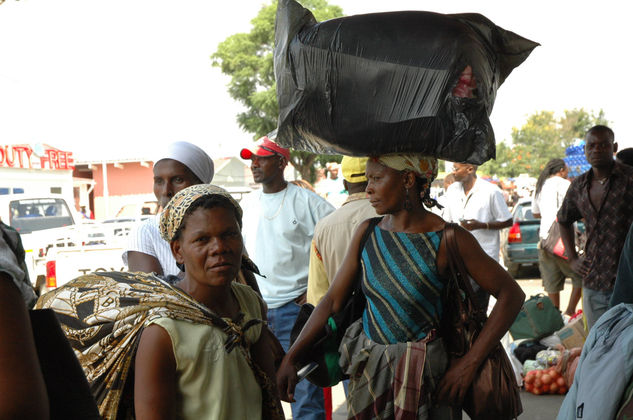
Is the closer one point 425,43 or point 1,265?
point 1,265

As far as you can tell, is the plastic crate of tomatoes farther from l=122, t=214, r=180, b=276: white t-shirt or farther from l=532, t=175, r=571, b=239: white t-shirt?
l=122, t=214, r=180, b=276: white t-shirt

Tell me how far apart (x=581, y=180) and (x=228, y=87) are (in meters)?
25.5

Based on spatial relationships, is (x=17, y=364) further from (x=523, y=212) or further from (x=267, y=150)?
(x=523, y=212)

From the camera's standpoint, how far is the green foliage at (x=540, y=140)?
79625 mm

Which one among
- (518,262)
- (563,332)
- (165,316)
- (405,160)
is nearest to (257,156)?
(405,160)

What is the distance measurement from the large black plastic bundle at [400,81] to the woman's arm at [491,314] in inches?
15.2

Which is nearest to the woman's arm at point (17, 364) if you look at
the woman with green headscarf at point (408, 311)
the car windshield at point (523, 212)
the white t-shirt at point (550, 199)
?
the woman with green headscarf at point (408, 311)

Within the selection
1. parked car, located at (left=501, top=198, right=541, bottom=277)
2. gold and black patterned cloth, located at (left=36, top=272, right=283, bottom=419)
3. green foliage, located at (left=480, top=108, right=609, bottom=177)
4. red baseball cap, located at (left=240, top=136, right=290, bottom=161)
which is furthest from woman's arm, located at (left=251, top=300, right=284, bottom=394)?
green foliage, located at (left=480, top=108, right=609, bottom=177)

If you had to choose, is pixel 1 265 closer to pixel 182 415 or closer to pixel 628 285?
pixel 182 415

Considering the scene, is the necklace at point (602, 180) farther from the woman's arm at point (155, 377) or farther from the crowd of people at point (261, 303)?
the woman's arm at point (155, 377)

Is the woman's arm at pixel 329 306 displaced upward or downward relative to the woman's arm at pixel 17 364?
downward

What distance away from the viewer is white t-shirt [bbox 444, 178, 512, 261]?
705 cm

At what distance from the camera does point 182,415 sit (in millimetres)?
2029

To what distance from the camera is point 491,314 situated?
2.78m
